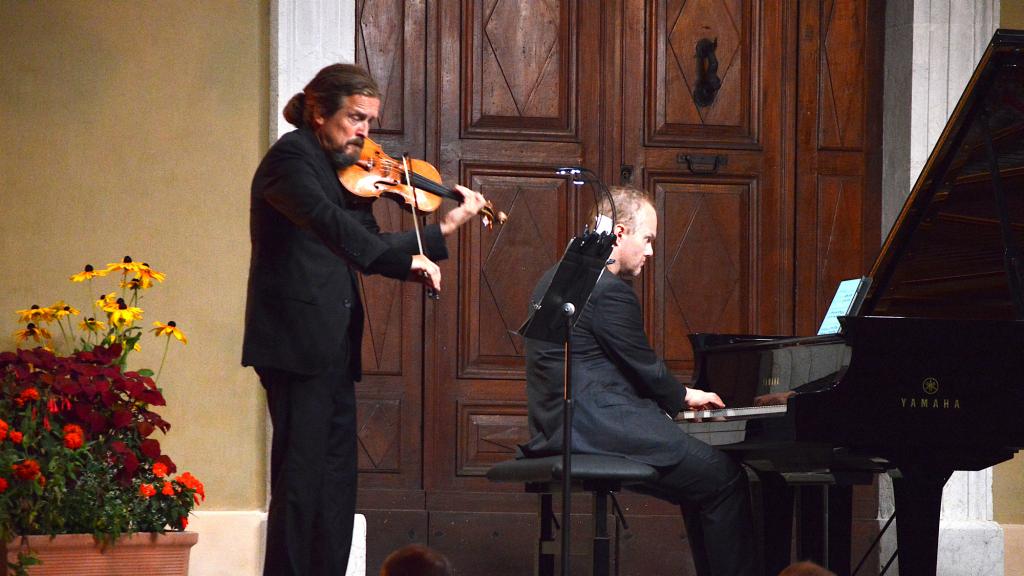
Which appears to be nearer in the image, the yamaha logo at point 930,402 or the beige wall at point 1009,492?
the yamaha logo at point 930,402

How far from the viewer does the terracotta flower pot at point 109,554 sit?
3.93m

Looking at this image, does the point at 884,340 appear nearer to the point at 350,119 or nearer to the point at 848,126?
the point at 350,119

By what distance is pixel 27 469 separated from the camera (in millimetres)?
3879

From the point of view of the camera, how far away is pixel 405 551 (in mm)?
2379

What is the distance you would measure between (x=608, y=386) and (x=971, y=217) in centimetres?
118

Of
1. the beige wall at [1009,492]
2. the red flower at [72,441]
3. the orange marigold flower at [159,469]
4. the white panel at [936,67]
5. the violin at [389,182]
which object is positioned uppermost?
the white panel at [936,67]

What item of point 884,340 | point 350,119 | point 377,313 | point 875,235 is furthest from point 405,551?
point 875,235

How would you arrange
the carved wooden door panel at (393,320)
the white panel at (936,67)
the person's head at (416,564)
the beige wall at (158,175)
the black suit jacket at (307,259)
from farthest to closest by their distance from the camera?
the white panel at (936,67) < the carved wooden door panel at (393,320) < the beige wall at (158,175) < the black suit jacket at (307,259) < the person's head at (416,564)

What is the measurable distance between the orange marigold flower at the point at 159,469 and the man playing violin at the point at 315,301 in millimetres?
944

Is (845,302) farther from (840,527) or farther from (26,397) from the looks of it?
(26,397)

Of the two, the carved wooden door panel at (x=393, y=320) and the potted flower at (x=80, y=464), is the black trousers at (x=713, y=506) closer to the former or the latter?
the potted flower at (x=80, y=464)

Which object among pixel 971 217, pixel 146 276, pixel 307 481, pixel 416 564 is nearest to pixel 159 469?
pixel 146 276

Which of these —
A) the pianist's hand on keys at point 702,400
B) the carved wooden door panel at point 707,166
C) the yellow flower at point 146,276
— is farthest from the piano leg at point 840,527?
the yellow flower at point 146,276

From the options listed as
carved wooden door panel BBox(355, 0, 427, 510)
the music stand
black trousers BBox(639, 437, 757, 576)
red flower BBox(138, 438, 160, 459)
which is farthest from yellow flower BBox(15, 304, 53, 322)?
black trousers BBox(639, 437, 757, 576)
